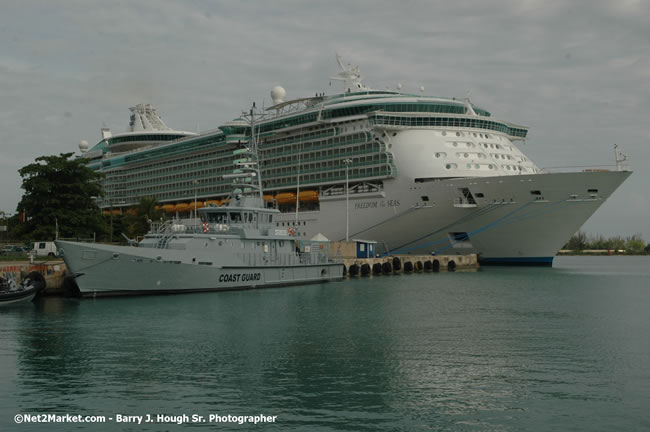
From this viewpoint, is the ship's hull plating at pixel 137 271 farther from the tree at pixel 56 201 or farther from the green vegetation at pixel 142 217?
the green vegetation at pixel 142 217

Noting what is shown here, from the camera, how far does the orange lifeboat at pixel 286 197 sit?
62.4 meters

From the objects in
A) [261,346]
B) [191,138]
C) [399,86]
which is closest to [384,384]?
[261,346]

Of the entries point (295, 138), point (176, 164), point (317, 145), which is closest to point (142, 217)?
point (176, 164)

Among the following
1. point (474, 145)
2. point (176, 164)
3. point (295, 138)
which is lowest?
point (474, 145)

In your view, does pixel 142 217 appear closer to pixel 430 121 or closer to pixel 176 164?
pixel 176 164

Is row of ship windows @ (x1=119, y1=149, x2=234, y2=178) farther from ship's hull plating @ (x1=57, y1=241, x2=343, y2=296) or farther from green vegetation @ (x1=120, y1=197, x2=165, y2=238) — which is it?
ship's hull plating @ (x1=57, y1=241, x2=343, y2=296)

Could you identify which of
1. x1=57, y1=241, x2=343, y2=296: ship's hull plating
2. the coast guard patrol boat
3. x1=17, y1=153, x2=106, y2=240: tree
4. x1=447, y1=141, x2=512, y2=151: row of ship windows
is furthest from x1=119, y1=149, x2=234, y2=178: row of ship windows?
x1=57, y1=241, x2=343, y2=296: ship's hull plating

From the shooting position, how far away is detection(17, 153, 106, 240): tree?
183 ft

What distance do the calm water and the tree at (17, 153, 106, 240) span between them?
1007 inches

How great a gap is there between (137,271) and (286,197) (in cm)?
3058

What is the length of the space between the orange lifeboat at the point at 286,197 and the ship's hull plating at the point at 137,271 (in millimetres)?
25716

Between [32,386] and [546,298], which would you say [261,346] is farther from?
[546,298]

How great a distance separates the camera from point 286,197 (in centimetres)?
6312

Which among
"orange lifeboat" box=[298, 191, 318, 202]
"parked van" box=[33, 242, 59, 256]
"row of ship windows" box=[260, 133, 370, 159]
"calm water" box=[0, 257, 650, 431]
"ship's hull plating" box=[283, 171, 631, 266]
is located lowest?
"calm water" box=[0, 257, 650, 431]
